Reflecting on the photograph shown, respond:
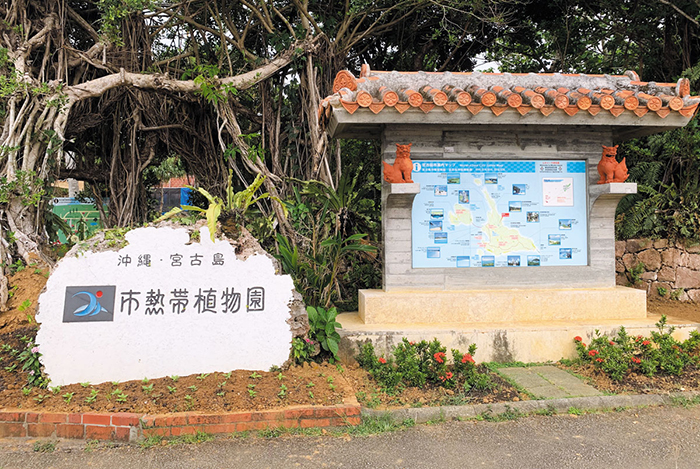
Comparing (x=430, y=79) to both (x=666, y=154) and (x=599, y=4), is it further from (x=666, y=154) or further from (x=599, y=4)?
(x=599, y=4)

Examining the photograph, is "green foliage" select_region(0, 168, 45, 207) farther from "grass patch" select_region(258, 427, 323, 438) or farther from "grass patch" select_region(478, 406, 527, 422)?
"grass patch" select_region(478, 406, 527, 422)

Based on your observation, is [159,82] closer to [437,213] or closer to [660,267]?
[437,213]

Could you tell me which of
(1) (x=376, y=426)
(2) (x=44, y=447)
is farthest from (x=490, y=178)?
(2) (x=44, y=447)

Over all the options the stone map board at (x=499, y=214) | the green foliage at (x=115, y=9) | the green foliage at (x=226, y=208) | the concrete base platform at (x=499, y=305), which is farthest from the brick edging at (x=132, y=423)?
the green foliage at (x=115, y=9)

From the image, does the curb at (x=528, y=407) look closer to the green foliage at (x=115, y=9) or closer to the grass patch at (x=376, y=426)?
the grass patch at (x=376, y=426)

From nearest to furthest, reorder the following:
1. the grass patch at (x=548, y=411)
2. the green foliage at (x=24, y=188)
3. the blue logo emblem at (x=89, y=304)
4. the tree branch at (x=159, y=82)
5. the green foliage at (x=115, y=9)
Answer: the grass patch at (x=548, y=411) < the blue logo emblem at (x=89, y=304) < the green foliage at (x=24, y=188) < the green foliage at (x=115, y=9) < the tree branch at (x=159, y=82)

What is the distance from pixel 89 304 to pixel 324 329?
214 cm

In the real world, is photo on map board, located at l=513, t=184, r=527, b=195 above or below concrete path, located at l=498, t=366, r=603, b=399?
above

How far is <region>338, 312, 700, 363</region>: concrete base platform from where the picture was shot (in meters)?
4.99

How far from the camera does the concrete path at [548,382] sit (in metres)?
4.28

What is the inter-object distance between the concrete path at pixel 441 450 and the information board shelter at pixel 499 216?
1.81 metres

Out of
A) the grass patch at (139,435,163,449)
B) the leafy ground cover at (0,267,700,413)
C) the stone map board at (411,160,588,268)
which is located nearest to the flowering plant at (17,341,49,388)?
the leafy ground cover at (0,267,700,413)

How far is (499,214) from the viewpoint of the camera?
18.8ft

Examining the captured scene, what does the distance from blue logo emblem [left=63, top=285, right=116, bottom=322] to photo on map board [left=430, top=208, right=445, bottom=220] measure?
3.49 metres
